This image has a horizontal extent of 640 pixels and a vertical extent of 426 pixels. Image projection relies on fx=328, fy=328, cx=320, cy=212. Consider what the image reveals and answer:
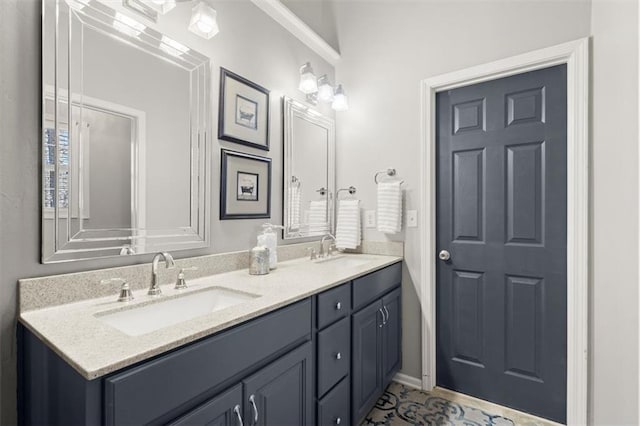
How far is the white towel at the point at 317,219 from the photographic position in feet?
7.63

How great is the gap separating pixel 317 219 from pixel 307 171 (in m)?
0.36

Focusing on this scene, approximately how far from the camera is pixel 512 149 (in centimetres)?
195

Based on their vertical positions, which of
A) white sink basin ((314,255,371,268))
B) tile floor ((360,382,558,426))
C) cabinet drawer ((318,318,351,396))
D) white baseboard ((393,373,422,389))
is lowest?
tile floor ((360,382,558,426))

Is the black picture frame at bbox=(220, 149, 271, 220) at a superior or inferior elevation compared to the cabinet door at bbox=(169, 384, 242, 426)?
superior

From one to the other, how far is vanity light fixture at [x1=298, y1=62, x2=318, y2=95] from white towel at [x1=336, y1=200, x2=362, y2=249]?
2.69ft

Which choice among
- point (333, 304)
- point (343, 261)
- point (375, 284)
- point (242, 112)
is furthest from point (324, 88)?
point (333, 304)

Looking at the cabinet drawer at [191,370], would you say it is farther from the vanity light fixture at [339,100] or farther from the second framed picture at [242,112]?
the vanity light fixture at [339,100]

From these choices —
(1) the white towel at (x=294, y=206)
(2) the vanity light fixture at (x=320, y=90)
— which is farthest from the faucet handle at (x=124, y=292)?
(2) the vanity light fixture at (x=320, y=90)

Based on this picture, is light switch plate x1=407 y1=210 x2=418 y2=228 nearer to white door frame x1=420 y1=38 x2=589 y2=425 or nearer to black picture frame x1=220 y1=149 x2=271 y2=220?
white door frame x1=420 y1=38 x2=589 y2=425

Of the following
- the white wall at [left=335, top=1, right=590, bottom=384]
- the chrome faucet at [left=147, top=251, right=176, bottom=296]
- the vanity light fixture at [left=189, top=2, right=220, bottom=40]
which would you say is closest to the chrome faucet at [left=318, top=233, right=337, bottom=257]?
the white wall at [left=335, top=1, right=590, bottom=384]

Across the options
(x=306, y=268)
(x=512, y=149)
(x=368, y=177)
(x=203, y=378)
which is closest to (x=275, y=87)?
(x=368, y=177)

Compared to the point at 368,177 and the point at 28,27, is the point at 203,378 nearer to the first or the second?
the point at 28,27

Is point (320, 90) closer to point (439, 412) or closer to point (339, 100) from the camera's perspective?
point (339, 100)

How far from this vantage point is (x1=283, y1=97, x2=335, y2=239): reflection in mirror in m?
2.13
